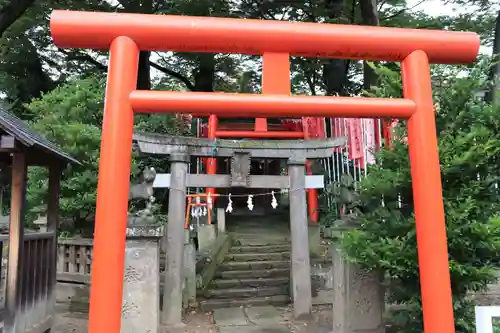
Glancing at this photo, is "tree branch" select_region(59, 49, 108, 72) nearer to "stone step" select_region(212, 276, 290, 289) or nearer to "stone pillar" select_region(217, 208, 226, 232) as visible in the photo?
"stone pillar" select_region(217, 208, 226, 232)

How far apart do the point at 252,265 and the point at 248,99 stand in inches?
327

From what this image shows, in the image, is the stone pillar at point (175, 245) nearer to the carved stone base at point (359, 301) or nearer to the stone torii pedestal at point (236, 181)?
the stone torii pedestal at point (236, 181)

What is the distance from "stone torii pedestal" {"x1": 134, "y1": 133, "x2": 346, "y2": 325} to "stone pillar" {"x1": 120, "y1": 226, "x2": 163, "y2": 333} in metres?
1.50

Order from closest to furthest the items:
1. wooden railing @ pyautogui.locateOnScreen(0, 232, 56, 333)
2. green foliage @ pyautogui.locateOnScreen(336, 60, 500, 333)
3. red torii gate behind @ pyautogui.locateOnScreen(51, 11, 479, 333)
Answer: red torii gate behind @ pyautogui.locateOnScreen(51, 11, 479, 333) < green foliage @ pyautogui.locateOnScreen(336, 60, 500, 333) < wooden railing @ pyautogui.locateOnScreen(0, 232, 56, 333)

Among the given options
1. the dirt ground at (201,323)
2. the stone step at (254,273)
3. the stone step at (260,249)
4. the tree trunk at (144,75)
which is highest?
the tree trunk at (144,75)

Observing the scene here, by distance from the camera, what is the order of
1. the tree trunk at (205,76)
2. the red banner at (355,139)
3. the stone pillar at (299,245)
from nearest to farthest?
the stone pillar at (299,245)
the red banner at (355,139)
the tree trunk at (205,76)


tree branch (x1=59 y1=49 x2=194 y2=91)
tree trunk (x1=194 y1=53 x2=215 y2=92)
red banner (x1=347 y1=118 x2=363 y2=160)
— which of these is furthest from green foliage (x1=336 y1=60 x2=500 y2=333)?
tree branch (x1=59 y1=49 x2=194 y2=91)

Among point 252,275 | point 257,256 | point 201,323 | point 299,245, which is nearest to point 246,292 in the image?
point 252,275

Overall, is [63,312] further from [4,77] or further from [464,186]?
[4,77]

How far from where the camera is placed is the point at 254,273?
10648mm

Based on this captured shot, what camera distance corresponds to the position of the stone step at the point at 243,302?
920 centimetres

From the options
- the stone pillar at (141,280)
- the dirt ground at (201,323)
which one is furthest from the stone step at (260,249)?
the stone pillar at (141,280)

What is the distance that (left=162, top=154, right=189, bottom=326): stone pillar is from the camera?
24.9 ft

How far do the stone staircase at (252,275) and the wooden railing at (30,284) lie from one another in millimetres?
3956
